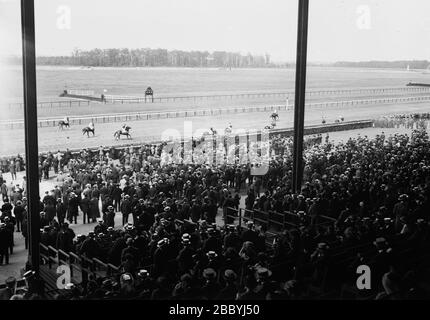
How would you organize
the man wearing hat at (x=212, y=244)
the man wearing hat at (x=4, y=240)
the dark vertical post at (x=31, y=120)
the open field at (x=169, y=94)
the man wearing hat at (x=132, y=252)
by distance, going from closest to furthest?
the man wearing hat at (x=132, y=252), the man wearing hat at (x=212, y=244), the dark vertical post at (x=31, y=120), the man wearing hat at (x=4, y=240), the open field at (x=169, y=94)

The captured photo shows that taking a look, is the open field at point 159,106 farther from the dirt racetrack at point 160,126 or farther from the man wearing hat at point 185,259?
the man wearing hat at point 185,259

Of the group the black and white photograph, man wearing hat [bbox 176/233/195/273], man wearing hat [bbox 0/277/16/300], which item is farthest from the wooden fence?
man wearing hat [bbox 0/277/16/300]

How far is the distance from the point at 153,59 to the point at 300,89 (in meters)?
130

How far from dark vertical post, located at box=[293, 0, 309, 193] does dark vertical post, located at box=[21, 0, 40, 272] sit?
7.05 m

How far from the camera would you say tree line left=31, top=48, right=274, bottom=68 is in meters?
127

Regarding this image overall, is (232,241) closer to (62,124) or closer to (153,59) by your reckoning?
(62,124)

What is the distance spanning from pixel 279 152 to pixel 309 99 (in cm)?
6225

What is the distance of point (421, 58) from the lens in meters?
139

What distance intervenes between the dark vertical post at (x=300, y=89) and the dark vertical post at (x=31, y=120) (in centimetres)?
705

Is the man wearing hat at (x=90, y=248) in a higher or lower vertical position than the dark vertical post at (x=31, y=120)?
lower

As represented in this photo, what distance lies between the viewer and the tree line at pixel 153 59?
4999 inches

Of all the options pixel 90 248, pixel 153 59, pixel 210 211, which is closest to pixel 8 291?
pixel 90 248

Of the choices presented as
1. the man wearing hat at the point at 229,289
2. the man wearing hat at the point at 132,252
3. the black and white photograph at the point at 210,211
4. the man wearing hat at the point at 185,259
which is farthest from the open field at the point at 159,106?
the man wearing hat at the point at 229,289
